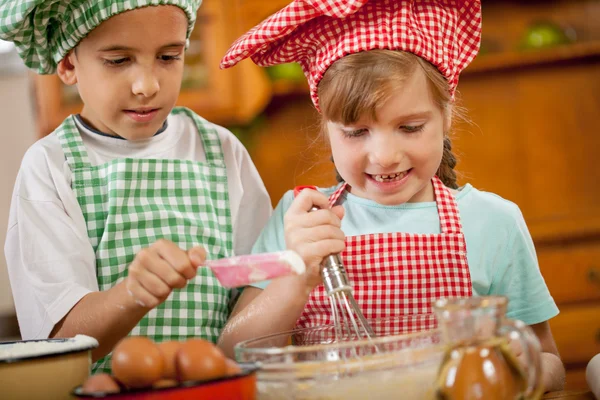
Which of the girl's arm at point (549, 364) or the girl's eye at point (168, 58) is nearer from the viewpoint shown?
the girl's arm at point (549, 364)

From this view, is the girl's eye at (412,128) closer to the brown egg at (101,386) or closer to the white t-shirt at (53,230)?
the white t-shirt at (53,230)

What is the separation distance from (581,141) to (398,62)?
7.09ft

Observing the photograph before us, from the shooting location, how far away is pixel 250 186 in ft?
3.87

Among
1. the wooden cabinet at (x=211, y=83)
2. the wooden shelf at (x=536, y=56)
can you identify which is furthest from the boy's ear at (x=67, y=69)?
the wooden shelf at (x=536, y=56)

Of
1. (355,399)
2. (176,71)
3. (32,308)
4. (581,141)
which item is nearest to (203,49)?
(581,141)

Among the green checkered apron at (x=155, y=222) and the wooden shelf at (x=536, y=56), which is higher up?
the wooden shelf at (x=536, y=56)

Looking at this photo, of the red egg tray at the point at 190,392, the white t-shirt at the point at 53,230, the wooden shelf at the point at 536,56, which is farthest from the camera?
the wooden shelf at the point at 536,56

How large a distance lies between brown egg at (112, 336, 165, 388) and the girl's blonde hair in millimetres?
473

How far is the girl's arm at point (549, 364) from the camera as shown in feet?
2.90

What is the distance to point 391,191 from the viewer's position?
3.27ft

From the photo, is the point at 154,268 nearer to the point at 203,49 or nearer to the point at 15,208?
the point at 15,208

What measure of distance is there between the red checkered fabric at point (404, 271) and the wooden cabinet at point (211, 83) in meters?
1.70

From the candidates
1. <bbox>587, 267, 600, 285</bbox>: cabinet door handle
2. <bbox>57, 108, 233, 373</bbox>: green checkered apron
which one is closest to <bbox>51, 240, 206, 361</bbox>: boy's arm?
<bbox>57, 108, 233, 373</bbox>: green checkered apron

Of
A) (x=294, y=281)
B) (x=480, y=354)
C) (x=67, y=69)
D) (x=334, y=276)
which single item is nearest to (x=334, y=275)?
(x=334, y=276)
